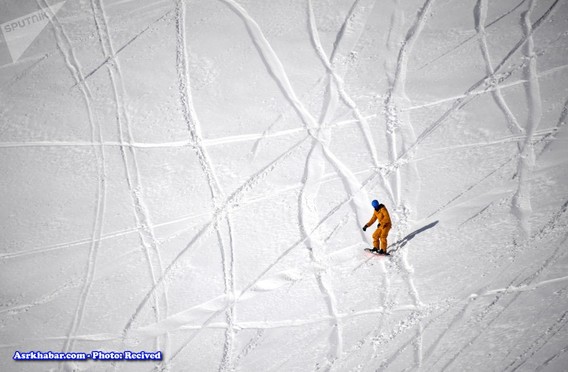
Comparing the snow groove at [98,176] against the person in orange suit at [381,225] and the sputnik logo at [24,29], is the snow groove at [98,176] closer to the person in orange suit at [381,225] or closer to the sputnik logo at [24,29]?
the sputnik logo at [24,29]

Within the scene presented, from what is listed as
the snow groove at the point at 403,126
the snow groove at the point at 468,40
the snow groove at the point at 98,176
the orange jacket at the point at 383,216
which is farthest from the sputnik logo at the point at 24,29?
the orange jacket at the point at 383,216

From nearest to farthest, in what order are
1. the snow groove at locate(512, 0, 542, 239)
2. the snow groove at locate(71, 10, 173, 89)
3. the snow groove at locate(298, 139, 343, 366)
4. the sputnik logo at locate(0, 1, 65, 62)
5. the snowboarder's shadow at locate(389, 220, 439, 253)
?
the snow groove at locate(298, 139, 343, 366) < the snowboarder's shadow at locate(389, 220, 439, 253) < the snow groove at locate(512, 0, 542, 239) < the snow groove at locate(71, 10, 173, 89) < the sputnik logo at locate(0, 1, 65, 62)

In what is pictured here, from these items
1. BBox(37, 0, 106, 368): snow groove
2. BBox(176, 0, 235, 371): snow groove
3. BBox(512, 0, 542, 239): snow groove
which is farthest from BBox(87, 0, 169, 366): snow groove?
BBox(512, 0, 542, 239): snow groove

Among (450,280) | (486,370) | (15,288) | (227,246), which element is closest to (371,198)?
(450,280)

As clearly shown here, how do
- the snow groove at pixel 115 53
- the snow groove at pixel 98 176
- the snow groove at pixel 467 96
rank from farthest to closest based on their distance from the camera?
the snow groove at pixel 115 53 → the snow groove at pixel 467 96 → the snow groove at pixel 98 176

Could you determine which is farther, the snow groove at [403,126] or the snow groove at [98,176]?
the snow groove at [403,126]

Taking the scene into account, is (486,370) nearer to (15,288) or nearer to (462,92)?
(462,92)

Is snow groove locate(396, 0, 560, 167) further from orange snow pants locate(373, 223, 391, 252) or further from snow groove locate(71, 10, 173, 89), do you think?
snow groove locate(71, 10, 173, 89)

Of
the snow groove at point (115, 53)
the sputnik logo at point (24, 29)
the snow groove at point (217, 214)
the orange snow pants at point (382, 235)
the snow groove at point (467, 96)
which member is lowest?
the orange snow pants at point (382, 235)
